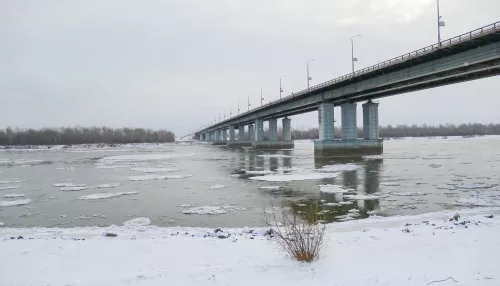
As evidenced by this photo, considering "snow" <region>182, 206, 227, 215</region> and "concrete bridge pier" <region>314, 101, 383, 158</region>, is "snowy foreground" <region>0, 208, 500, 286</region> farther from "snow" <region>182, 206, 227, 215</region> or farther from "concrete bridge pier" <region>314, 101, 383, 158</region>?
"concrete bridge pier" <region>314, 101, 383, 158</region>

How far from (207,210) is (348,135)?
46631 millimetres

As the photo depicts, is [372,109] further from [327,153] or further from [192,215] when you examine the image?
[192,215]

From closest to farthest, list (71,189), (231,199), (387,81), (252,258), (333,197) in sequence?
(252,258)
(333,197)
(231,199)
(71,189)
(387,81)

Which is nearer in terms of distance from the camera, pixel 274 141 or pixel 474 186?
pixel 474 186

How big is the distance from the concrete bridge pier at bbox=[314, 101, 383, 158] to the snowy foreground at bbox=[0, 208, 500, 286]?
43562 mm

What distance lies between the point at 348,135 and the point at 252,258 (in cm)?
5290

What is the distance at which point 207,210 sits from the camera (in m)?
14.7

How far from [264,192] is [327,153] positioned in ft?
116

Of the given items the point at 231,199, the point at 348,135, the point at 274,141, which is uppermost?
the point at 348,135

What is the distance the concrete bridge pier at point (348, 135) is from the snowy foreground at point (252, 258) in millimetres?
43562

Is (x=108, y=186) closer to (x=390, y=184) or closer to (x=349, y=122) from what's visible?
(x=390, y=184)

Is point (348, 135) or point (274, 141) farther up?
point (348, 135)

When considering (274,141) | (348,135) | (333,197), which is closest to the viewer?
(333,197)

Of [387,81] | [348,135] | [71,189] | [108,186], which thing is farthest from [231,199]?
[348,135]
